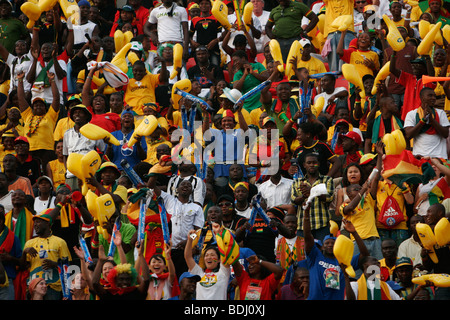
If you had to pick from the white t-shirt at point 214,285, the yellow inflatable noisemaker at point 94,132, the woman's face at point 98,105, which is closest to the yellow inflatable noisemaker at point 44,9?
the woman's face at point 98,105

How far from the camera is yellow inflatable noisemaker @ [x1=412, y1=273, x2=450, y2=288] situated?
1035 centimetres

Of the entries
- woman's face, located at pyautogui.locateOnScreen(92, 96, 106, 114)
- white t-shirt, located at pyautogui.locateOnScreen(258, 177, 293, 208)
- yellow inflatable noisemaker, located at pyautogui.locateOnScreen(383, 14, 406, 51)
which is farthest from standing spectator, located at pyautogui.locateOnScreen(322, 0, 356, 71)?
woman's face, located at pyautogui.locateOnScreen(92, 96, 106, 114)

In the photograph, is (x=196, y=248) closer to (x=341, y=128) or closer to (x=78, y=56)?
(x=341, y=128)

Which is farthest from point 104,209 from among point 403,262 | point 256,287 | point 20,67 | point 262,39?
point 262,39

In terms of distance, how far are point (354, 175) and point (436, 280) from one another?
2267 mm

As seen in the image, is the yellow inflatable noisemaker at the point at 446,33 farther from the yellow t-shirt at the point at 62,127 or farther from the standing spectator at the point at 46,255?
the standing spectator at the point at 46,255

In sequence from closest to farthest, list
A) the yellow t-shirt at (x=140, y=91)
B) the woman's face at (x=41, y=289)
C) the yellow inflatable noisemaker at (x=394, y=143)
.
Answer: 1. the woman's face at (x=41, y=289)
2. the yellow inflatable noisemaker at (x=394, y=143)
3. the yellow t-shirt at (x=140, y=91)

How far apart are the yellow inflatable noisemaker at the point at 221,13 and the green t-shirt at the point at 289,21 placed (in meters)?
0.81

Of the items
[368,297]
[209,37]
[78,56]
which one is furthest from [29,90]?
[368,297]

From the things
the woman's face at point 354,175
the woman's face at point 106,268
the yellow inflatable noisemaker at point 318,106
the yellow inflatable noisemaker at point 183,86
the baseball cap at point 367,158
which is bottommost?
the woman's face at point 106,268

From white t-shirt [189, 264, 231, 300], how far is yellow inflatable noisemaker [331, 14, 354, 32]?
676cm

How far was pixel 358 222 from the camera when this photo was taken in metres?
11.8

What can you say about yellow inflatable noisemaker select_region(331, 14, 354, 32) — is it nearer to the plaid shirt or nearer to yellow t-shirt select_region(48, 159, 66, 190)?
the plaid shirt

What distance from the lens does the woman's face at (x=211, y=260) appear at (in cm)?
1047
